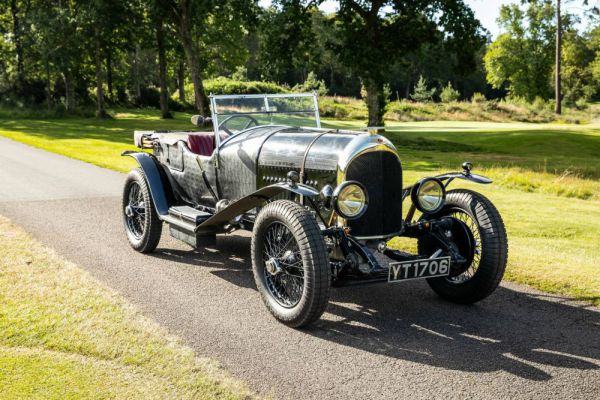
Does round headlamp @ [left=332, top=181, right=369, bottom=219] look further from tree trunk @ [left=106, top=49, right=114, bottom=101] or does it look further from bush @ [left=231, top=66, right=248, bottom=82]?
bush @ [left=231, top=66, right=248, bottom=82]

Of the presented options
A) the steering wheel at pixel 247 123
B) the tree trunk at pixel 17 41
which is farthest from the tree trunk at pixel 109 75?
the steering wheel at pixel 247 123

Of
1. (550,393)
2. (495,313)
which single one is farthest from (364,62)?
(550,393)

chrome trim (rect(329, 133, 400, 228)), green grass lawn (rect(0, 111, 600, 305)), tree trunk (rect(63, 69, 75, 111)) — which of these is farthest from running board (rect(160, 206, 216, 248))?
tree trunk (rect(63, 69, 75, 111))

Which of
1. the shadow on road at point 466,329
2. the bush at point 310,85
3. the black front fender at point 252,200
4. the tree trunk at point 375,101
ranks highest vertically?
the bush at point 310,85

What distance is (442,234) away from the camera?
5.21 meters

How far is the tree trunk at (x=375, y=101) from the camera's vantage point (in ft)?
81.3

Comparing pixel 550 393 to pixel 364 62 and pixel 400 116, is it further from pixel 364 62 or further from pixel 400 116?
pixel 400 116

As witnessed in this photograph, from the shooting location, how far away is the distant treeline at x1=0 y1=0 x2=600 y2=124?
23.8 meters

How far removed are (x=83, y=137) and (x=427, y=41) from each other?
15119 mm

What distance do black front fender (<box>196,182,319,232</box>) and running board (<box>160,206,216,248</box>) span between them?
5.0 inches

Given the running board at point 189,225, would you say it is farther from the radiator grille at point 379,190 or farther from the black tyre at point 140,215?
the radiator grille at point 379,190

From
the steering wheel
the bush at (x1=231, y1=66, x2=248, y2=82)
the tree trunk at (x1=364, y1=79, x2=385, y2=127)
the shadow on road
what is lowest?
the shadow on road

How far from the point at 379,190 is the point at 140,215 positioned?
3343 mm

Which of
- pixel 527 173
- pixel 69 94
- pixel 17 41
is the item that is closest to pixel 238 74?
pixel 69 94
